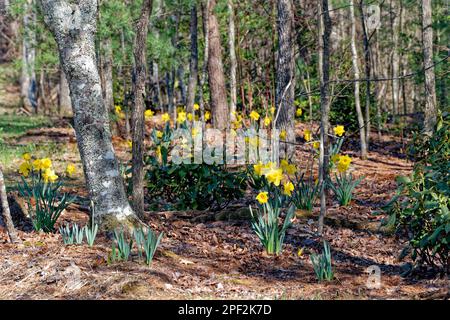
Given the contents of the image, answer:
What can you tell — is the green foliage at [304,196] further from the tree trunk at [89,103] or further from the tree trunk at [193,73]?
the tree trunk at [193,73]

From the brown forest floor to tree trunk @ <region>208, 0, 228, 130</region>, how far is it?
6775 millimetres

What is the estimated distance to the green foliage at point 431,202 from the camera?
436 cm

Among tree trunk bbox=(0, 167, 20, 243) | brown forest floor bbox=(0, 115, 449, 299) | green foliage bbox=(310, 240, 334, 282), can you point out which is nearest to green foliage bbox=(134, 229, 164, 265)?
brown forest floor bbox=(0, 115, 449, 299)

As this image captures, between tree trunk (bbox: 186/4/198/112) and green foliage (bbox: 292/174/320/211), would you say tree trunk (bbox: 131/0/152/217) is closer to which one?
green foliage (bbox: 292/174/320/211)

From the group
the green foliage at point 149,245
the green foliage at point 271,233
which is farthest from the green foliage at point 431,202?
the green foliage at point 149,245

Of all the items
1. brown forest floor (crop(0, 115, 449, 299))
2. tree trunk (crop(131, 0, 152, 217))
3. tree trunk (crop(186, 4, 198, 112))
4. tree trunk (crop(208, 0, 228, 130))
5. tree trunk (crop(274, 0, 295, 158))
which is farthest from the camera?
tree trunk (crop(208, 0, 228, 130))

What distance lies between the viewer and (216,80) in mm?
13711

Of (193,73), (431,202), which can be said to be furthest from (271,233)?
(193,73)

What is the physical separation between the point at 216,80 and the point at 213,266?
29.2 feet

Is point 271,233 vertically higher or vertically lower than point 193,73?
lower

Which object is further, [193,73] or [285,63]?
[193,73]

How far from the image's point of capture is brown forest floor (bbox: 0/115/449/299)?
4344mm

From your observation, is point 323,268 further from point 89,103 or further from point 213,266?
point 89,103

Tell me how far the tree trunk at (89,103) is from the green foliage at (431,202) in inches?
89.3
